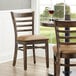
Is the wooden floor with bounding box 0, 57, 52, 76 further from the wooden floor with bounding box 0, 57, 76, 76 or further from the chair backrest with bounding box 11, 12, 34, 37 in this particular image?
the chair backrest with bounding box 11, 12, 34, 37

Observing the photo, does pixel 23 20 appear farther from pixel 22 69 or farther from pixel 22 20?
pixel 22 69

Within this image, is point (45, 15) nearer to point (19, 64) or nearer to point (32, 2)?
point (32, 2)

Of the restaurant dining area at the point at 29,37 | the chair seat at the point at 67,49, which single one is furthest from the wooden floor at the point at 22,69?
the chair seat at the point at 67,49

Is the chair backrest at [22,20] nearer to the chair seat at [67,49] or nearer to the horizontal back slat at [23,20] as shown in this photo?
the horizontal back slat at [23,20]

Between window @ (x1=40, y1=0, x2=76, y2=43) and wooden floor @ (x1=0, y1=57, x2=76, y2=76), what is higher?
window @ (x1=40, y1=0, x2=76, y2=43)

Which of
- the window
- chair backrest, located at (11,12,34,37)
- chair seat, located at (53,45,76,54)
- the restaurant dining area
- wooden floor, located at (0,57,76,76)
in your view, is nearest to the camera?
chair seat, located at (53,45,76,54)

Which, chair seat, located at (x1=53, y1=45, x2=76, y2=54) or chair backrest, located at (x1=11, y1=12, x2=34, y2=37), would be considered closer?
chair seat, located at (x1=53, y1=45, x2=76, y2=54)

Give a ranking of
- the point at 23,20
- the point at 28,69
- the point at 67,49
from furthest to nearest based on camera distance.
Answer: the point at 23,20
the point at 28,69
the point at 67,49

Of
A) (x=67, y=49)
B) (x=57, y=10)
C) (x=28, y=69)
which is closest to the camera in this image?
(x=67, y=49)

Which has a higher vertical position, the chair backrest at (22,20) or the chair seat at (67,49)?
the chair backrest at (22,20)

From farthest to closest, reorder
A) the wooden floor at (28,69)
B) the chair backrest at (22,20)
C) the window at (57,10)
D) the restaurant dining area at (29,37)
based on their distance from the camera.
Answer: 1. the window at (57,10)
2. the chair backrest at (22,20)
3. the restaurant dining area at (29,37)
4. the wooden floor at (28,69)

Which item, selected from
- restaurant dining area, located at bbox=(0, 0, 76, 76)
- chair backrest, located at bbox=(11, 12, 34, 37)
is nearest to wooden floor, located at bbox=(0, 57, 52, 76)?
restaurant dining area, located at bbox=(0, 0, 76, 76)

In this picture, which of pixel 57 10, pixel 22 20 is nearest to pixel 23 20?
pixel 22 20

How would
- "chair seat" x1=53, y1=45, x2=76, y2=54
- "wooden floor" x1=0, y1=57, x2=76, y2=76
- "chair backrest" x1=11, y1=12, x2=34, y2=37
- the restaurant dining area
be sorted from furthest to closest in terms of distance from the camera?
"chair backrest" x1=11, y1=12, x2=34, y2=37
the restaurant dining area
"wooden floor" x1=0, y1=57, x2=76, y2=76
"chair seat" x1=53, y1=45, x2=76, y2=54
